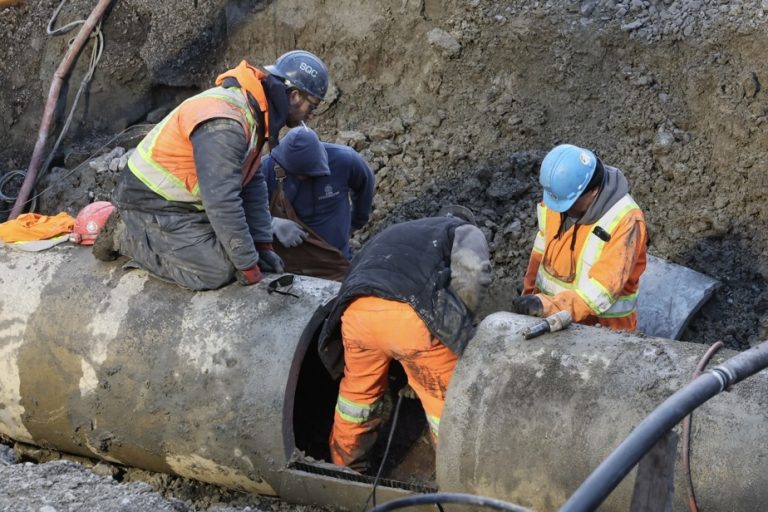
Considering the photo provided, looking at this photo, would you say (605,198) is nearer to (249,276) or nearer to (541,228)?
(541,228)

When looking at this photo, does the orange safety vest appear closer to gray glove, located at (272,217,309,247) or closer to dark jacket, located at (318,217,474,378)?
dark jacket, located at (318,217,474,378)

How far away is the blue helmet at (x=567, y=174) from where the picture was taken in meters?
5.03

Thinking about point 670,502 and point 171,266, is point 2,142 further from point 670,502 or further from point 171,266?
point 670,502

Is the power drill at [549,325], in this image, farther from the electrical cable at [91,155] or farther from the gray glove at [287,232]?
the electrical cable at [91,155]

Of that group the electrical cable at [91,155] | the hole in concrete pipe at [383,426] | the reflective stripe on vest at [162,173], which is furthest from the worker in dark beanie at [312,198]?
the electrical cable at [91,155]

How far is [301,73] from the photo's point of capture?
17.0 feet

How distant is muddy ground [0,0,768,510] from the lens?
7.33 metres

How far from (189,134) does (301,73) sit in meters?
0.70

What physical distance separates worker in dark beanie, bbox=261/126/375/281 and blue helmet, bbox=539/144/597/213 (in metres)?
1.91

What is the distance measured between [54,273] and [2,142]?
4902 millimetres

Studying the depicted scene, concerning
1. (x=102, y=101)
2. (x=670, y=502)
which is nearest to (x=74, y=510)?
(x=670, y=502)

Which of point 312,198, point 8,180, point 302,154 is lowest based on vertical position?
point 8,180

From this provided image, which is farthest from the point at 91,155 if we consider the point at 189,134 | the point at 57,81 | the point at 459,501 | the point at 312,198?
the point at 459,501

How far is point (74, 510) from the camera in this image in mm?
4621
